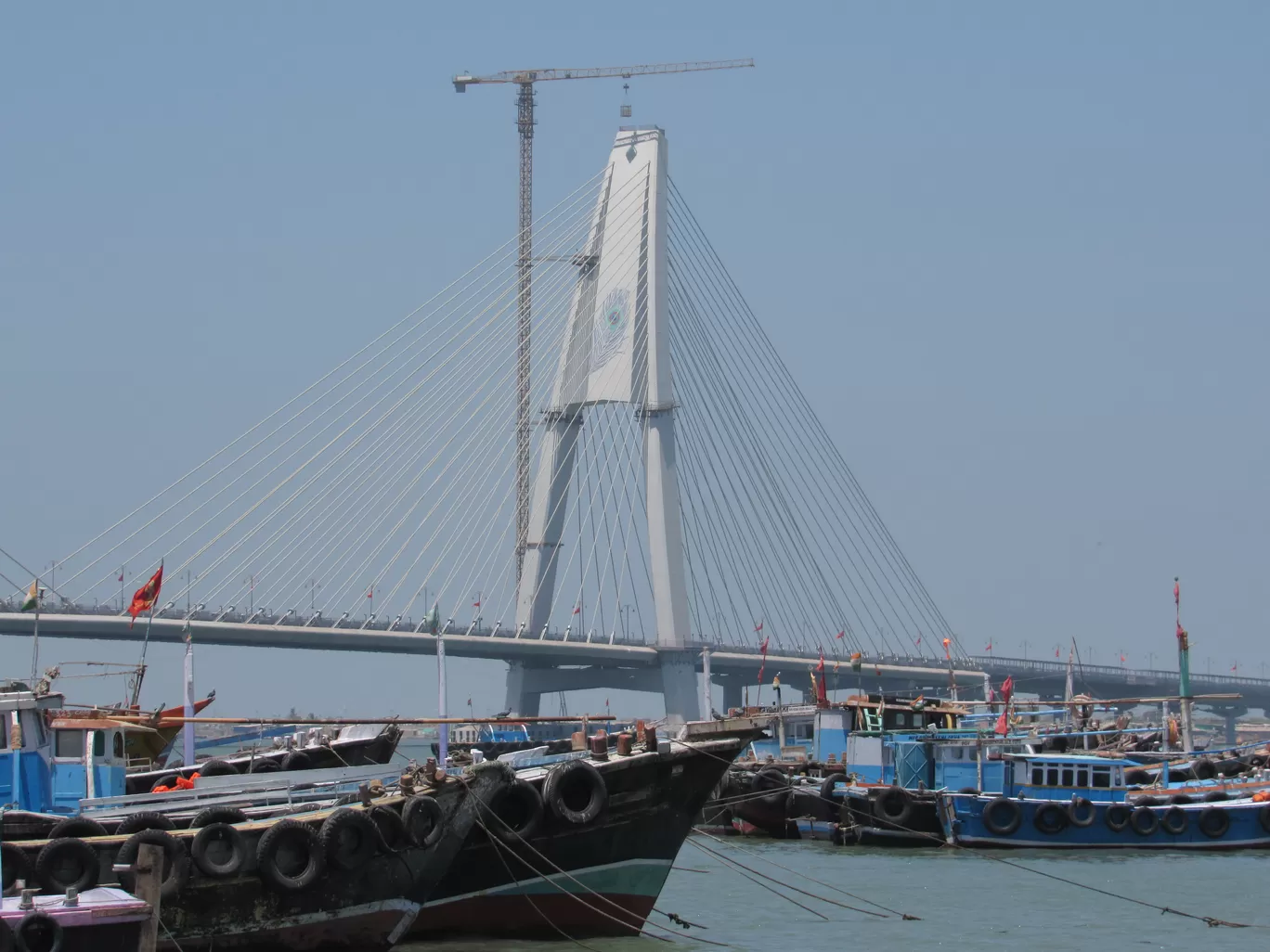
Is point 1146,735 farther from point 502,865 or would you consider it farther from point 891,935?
point 502,865

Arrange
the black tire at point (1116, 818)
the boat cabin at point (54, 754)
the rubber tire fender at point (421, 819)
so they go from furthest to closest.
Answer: the black tire at point (1116, 818) → the boat cabin at point (54, 754) → the rubber tire fender at point (421, 819)

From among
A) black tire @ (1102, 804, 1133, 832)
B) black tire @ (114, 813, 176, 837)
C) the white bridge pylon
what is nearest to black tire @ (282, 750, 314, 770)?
black tire @ (114, 813, 176, 837)

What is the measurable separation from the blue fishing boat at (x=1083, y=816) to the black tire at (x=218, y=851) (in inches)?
721

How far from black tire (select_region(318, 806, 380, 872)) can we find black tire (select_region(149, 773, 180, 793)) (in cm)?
542

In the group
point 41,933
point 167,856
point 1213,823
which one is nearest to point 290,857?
point 167,856

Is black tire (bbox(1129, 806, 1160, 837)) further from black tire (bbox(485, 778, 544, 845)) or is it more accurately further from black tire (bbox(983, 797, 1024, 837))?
black tire (bbox(485, 778, 544, 845))

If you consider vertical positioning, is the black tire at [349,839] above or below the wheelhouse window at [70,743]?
below

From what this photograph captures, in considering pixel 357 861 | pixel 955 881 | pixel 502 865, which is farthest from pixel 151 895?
pixel 955 881

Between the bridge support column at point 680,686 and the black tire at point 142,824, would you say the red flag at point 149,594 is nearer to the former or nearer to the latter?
the black tire at point 142,824

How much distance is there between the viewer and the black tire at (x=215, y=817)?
18.0 metres

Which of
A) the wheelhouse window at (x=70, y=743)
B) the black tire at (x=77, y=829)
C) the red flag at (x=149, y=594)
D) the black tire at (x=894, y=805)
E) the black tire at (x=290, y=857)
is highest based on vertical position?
the red flag at (x=149, y=594)

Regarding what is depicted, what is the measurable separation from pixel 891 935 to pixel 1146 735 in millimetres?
31086

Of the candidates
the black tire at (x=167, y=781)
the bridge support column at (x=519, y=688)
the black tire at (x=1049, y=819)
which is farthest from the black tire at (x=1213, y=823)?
the bridge support column at (x=519, y=688)

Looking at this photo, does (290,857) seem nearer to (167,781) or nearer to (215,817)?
(215,817)
